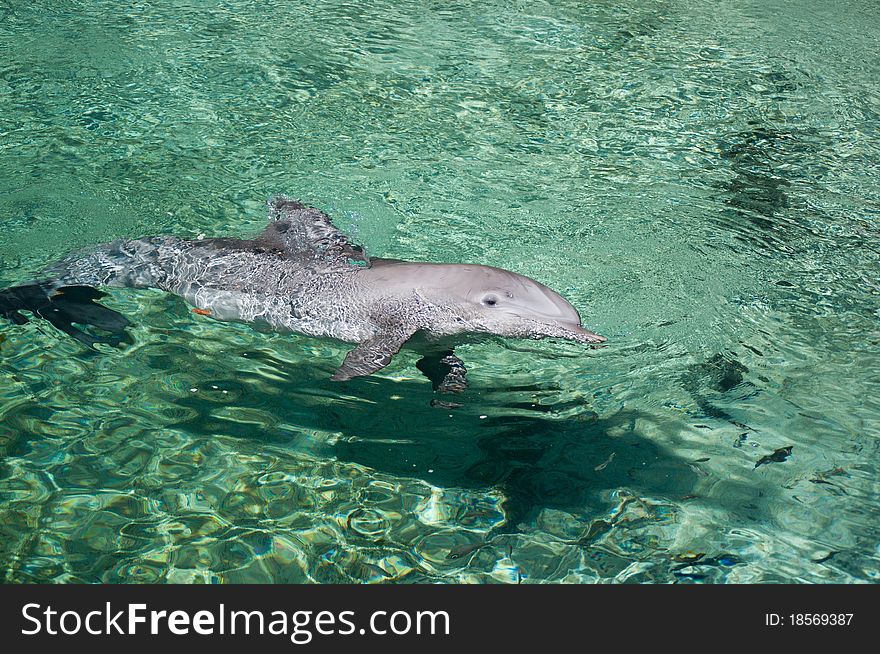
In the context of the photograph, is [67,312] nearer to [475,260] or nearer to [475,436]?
[475,436]

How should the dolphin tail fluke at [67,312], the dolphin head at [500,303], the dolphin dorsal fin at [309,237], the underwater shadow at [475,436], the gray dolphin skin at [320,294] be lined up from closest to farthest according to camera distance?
1. the underwater shadow at [475,436]
2. the dolphin head at [500,303]
3. the gray dolphin skin at [320,294]
4. the dolphin tail fluke at [67,312]
5. the dolphin dorsal fin at [309,237]

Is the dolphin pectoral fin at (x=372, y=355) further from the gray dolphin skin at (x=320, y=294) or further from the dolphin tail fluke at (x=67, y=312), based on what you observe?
the dolphin tail fluke at (x=67, y=312)

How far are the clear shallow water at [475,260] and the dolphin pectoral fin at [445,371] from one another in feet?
0.28

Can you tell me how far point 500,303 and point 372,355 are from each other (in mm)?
773

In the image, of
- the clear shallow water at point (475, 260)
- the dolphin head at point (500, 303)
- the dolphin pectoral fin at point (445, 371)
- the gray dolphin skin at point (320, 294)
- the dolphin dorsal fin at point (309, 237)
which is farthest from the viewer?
the dolphin dorsal fin at point (309, 237)

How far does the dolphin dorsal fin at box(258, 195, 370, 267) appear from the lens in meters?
5.34

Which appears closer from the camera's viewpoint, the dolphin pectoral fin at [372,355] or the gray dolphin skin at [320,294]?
the dolphin pectoral fin at [372,355]

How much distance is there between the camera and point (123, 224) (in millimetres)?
6293

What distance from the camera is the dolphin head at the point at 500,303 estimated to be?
14.7ft

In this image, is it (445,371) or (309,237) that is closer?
(445,371)

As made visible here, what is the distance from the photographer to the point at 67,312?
514 centimetres

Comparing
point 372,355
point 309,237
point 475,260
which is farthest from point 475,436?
point 475,260

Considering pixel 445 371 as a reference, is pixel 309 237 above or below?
above

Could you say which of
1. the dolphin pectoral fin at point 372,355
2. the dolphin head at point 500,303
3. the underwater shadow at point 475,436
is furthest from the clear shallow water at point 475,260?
the dolphin head at point 500,303
